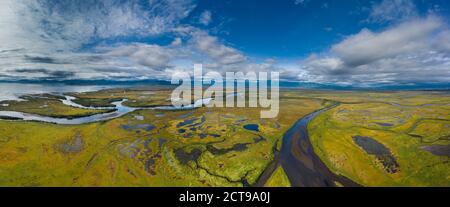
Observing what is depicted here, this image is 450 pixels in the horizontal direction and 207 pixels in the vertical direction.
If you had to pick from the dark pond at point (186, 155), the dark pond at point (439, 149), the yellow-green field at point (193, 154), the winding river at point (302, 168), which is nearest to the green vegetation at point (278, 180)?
the yellow-green field at point (193, 154)

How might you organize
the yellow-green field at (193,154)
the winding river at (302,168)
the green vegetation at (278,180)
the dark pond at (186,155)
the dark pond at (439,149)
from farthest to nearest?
1. the dark pond at (186,155)
2. the dark pond at (439,149)
3. the yellow-green field at (193,154)
4. the winding river at (302,168)
5. the green vegetation at (278,180)

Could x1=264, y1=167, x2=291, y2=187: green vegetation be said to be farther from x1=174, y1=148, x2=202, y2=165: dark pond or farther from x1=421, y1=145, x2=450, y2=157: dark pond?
x1=421, y1=145, x2=450, y2=157: dark pond

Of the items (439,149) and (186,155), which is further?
(186,155)

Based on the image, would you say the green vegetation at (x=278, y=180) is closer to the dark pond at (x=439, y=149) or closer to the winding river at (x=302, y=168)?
the winding river at (x=302, y=168)

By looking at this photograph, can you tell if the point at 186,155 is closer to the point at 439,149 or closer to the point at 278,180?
the point at 278,180

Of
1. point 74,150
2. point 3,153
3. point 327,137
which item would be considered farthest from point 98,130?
point 327,137

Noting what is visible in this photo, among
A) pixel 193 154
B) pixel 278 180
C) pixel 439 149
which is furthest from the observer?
pixel 193 154

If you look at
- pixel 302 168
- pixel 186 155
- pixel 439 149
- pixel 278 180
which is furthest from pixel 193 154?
pixel 439 149

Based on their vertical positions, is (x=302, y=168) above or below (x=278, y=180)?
above
